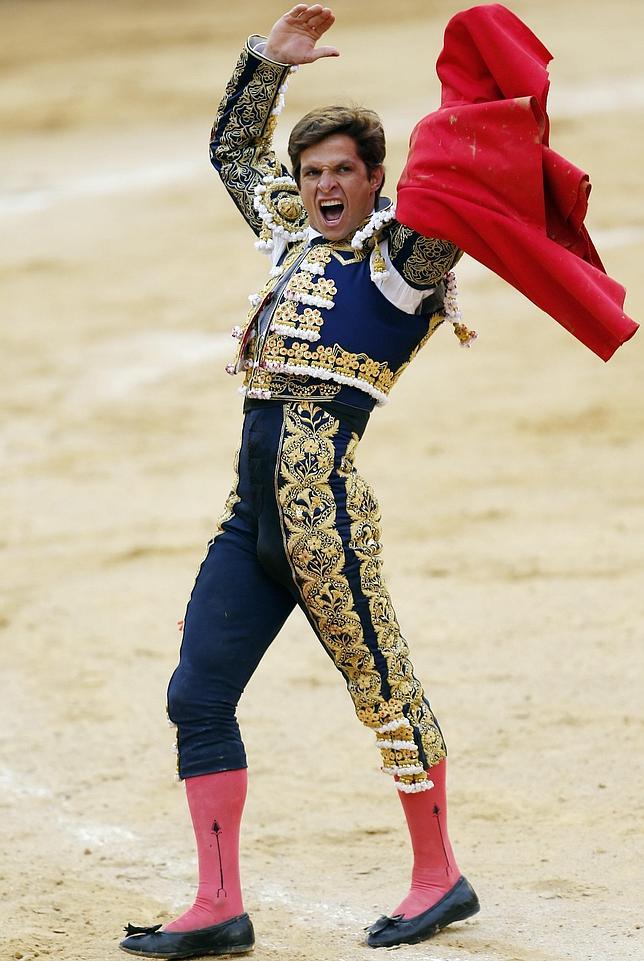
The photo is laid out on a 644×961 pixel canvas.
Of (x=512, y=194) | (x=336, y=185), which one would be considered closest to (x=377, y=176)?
(x=336, y=185)

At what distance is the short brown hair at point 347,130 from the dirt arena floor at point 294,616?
1.81 m

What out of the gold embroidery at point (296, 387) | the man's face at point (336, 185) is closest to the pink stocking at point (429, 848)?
the gold embroidery at point (296, 387)

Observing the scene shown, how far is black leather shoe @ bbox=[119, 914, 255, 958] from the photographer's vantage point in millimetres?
3410

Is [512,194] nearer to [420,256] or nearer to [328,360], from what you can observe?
[420,256]

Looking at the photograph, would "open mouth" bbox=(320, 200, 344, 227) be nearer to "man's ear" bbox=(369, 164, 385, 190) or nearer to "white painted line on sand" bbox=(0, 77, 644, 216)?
"man's ear" bbox=(369, 164, 385, 190)

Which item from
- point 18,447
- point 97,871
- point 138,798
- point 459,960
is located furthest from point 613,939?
point 18,447

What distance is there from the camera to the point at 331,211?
3461 mm

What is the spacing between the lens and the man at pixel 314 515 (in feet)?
11.0

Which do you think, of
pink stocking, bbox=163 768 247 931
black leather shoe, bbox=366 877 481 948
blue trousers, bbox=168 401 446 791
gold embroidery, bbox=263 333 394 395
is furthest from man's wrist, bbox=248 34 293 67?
black leather shoe, bbox=366 877 481 948

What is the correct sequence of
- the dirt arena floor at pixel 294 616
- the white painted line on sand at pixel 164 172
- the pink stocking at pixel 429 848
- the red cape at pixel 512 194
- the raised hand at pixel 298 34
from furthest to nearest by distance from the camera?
1. the white painted line on sand at pixel 164 172
2. the dirt arena floor at pixel 294 616
3. the raised hand at pixel 298 34
4. the pink stocking at pixel 429 848
5. the red cape at pixel 512 194

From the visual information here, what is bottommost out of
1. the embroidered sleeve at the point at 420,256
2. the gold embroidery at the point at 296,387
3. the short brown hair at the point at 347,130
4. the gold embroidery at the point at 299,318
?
the gold embroidery at the point at 296,387

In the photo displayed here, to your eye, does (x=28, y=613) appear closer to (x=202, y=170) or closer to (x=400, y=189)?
(x=400, y=189)

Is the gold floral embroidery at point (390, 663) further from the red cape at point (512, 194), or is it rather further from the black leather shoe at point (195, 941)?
the red cape at point (512, 194)

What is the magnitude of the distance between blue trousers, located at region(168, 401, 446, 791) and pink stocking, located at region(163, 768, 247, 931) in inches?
1.6
